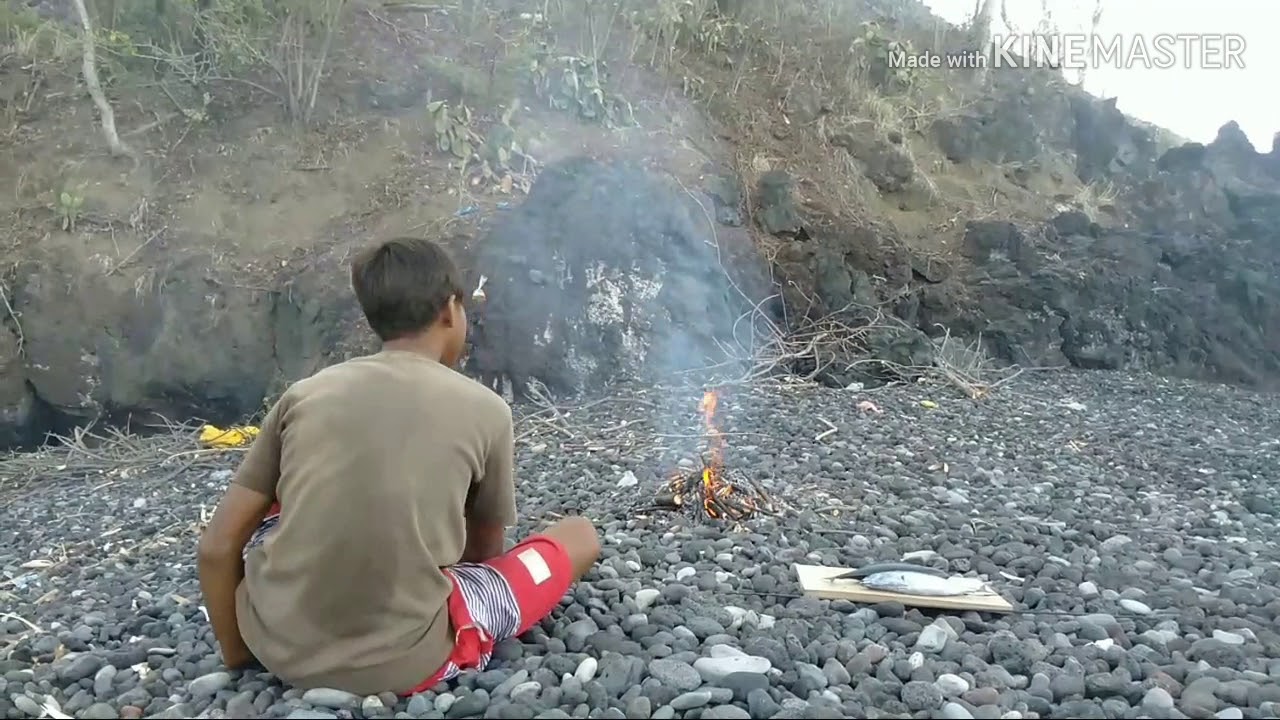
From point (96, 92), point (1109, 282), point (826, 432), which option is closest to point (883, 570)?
point (826, 432)

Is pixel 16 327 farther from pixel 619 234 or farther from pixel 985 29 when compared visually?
pixel 985 29

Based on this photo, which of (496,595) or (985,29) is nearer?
(496,595)

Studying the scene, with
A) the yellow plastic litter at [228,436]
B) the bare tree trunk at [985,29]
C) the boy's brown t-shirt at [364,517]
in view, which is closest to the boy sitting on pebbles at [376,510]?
the boy's brown t-shirt at [364,517]

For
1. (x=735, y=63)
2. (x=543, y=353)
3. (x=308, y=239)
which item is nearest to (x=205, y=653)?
(x=543, y=353)

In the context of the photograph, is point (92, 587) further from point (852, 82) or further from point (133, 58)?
point (852, 82)

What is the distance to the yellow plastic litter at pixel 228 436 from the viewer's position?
6.47 m

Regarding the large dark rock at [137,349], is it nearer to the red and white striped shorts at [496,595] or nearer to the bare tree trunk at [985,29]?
the red and white striped shorts at [496,595]

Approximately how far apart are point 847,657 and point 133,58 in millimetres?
9584

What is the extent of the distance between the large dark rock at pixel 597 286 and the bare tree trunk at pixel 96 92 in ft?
13.4

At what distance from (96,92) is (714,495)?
7627mm

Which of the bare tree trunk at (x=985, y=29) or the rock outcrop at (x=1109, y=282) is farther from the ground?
the bare tree trunk at (x=985, y=29)

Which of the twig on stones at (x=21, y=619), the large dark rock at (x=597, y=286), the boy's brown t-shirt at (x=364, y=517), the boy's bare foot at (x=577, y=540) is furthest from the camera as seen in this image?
the large dark rock at (x=597, y=286)

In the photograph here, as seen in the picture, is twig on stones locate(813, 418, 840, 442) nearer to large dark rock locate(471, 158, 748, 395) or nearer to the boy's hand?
large dark rock locate(471, 158, 748, 395)

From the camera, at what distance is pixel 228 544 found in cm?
232
